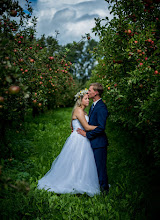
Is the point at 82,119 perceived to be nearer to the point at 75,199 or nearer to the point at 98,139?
the point at 98,139

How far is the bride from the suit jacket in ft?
0.37

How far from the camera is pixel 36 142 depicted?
23.0ft

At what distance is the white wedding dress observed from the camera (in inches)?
A: 134

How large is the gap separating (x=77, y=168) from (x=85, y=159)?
227mm

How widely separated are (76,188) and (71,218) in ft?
1.78

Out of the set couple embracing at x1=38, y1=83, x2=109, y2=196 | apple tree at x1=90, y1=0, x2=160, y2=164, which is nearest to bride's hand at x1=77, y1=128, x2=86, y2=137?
couple embracing at x1=38, y1=83, x2=109, y2=196

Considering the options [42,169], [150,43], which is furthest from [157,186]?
[150,43]

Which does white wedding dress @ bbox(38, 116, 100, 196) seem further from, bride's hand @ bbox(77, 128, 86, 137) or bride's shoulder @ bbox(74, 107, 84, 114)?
bride's shoulder @ bbox(74, 107, 84, 114)

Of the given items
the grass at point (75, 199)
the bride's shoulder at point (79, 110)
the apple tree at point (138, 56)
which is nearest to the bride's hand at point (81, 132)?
the bride's shoulder at point (79, 110)

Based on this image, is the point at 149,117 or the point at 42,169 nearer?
the point at 149,117

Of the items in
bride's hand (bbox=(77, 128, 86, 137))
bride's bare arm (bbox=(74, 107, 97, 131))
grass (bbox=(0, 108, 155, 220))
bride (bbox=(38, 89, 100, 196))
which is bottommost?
grass (bbox=(0, 108, 155, 220))

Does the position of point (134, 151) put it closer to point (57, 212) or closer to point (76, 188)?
point (76, 188)

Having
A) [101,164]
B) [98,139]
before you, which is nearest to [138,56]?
[98,139]

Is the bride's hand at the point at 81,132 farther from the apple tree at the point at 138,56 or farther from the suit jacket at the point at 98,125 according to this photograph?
the apple tree at the point at 138,56
